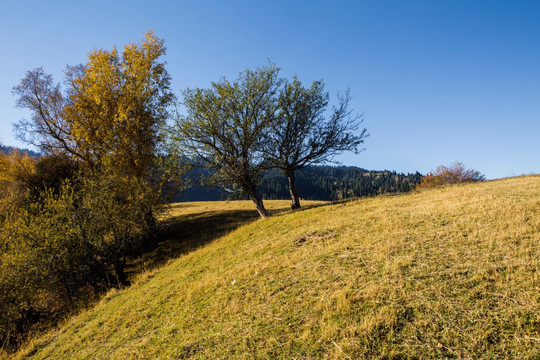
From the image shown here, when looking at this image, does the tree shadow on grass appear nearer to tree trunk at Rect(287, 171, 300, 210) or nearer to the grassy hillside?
tree trunk at Rect(287, 171, 300, 210)

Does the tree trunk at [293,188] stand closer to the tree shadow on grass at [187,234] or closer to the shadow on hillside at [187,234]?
the tree shadow on grass at [187,234]

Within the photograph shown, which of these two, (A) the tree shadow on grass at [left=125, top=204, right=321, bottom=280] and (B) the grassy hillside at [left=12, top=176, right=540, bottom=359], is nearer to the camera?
(B) the grassy hillside at [left=12, top=176, right=540, bottom=359]

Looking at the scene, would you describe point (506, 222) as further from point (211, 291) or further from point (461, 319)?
point (211, 291)

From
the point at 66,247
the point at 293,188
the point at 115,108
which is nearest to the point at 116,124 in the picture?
the point at 115,108

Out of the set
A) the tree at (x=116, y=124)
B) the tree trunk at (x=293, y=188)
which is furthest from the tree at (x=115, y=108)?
the tree trunk at (x=293, y=188)

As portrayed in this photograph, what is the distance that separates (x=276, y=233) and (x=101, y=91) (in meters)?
19.7

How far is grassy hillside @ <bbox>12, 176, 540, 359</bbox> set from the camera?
5.59 metres

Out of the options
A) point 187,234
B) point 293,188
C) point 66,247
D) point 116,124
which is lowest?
point 187,234

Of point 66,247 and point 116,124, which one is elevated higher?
point 116,124

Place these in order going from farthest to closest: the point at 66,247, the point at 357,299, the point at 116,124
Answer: the point at 116,124, the point at 66,247, the point at 357,299

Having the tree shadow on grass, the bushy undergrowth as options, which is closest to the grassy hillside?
the bushy undergrowth

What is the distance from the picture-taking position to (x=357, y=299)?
23.6ft

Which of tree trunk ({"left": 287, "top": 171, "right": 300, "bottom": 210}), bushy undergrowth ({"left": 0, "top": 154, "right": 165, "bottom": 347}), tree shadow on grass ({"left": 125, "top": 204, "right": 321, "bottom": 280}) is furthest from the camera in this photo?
tree trunk ({"left": 287, "top": 171, "right": 300, "bottom": 210})

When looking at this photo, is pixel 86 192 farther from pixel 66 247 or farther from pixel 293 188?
pixel 293 188
